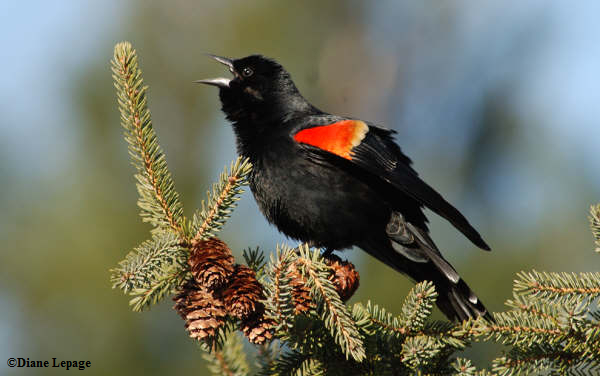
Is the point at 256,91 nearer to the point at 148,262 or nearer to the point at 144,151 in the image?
the point at 144,151

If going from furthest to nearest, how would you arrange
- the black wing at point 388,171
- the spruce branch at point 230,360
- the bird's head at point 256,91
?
the bird's head at point 256,91 < the black wing at point 388,171 < the spruce branch at point 230,360

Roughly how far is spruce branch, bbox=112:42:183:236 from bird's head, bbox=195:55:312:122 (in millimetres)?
1416

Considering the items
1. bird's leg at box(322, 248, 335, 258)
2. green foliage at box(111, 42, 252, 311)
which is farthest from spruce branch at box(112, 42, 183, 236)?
bird's leg at box(322, 248, 335, 258)

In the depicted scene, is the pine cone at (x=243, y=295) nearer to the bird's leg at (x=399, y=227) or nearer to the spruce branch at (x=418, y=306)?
the spruce branch at (x=418, y=306)

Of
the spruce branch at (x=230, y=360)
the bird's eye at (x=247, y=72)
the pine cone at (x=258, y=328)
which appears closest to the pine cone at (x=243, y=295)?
the pine cone at (x=258, y=328)

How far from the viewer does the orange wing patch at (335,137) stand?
2836 mm

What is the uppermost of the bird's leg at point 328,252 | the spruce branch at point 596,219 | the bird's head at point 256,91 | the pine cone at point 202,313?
the bird's head at point 256,91

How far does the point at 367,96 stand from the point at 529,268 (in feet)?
10.7

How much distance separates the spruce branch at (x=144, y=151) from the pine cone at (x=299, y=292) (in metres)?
0.37

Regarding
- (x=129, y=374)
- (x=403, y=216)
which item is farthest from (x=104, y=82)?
(x=403, y=216)

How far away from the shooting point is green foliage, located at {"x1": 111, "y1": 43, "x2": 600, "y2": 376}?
167 centimetres

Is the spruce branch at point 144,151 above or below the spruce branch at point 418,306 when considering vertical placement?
above

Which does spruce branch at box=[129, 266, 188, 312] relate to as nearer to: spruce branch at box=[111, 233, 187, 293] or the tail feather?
spruce branch at box=[111, 233, 187, 293]

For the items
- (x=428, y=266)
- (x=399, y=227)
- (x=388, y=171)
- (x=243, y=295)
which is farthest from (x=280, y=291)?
(x=428, y=266)
